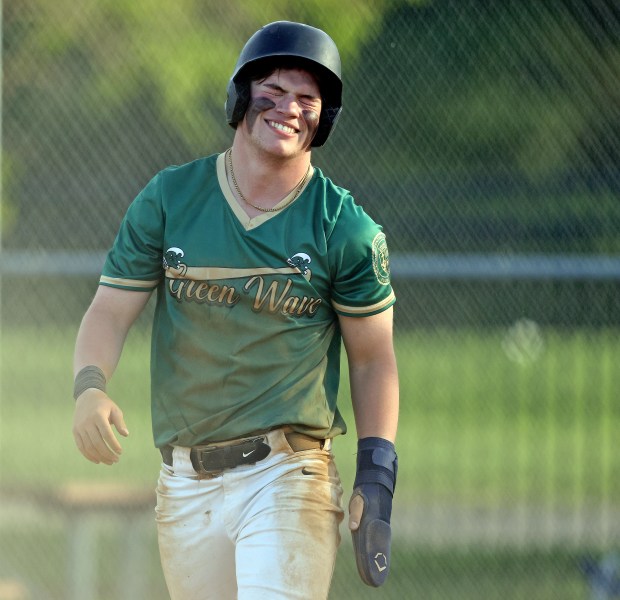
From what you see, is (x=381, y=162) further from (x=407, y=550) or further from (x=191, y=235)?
(x=191, y=235)

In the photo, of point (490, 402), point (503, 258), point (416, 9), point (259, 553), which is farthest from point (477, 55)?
point (259, 553)

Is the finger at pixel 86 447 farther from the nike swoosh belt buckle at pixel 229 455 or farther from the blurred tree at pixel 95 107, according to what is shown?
the blurred tree at pixel 95 107

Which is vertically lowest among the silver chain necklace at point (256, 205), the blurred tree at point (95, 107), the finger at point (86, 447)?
the finger at point (86, 447)

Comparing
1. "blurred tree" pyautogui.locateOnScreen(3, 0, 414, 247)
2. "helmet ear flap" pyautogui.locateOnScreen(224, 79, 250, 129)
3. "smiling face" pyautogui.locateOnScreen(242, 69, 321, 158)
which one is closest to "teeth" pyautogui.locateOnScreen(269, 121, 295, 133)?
"smiling face" pyautogui.locateOnScreen(242, 69, 321, 158)

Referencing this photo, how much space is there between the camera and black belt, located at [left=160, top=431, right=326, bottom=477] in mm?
3000

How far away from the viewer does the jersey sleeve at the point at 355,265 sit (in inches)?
119

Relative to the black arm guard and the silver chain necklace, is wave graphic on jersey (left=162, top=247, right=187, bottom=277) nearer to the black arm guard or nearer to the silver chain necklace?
the silver chain necklace

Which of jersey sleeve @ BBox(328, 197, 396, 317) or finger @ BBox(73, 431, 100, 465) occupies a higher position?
jersey sleeve @ BBox(328, 197, 396, 317)

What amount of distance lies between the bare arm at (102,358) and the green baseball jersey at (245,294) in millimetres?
93

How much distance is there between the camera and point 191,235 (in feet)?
10.0

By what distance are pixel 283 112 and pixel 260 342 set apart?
59 centimetres

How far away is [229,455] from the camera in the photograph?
301 cm

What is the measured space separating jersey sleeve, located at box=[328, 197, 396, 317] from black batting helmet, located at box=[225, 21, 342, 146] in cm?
32

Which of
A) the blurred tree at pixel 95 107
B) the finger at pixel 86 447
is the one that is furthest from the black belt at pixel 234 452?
the blurred tree at pixel 95 107
